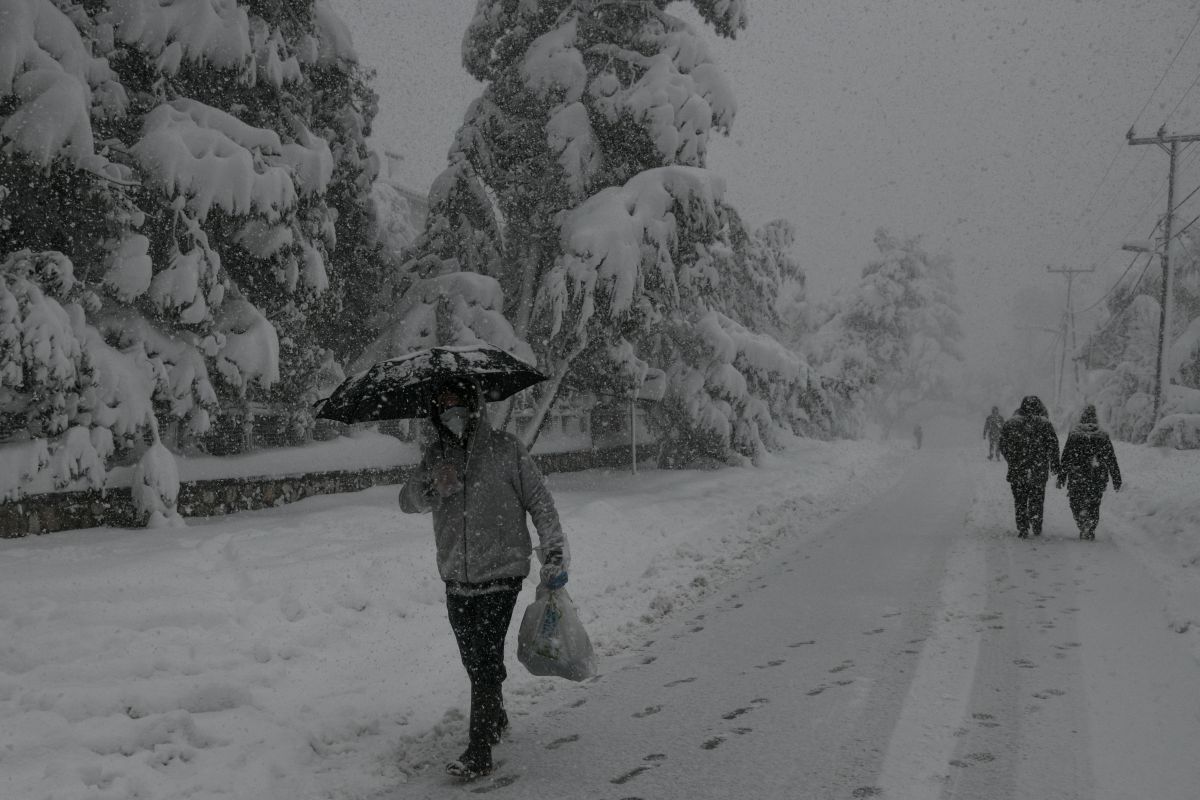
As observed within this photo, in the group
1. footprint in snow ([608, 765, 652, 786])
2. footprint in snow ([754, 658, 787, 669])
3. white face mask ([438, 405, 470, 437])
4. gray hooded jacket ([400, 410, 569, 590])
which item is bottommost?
footprint in snow ([608, 765, 652, 786])

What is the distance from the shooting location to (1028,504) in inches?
449

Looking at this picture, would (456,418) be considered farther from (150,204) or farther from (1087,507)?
(1087,507)

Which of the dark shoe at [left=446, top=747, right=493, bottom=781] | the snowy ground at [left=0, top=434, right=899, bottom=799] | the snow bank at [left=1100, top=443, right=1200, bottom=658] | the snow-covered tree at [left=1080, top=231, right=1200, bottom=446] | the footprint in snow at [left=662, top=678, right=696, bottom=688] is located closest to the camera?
the dark shoe at [left=446, top=747, right=493, bottom=781]

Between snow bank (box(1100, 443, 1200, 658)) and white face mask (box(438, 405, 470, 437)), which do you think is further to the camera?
snow bank (box(1100, 443, 1200, 658))

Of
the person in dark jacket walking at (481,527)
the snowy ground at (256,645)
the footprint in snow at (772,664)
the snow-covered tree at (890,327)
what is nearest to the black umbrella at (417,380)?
the person in dark jacket walking at (481,527)

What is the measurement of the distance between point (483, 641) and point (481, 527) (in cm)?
53

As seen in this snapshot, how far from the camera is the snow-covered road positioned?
394 cm

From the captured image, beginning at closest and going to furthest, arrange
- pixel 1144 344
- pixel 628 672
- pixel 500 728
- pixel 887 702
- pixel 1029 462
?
pixel 500 728, pixel 887 702, pixel 628 672, pixel 1029 462, pixel 1144 344

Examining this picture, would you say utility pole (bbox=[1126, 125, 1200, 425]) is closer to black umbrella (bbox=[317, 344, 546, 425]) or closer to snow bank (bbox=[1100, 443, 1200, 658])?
snow bank (bbox=[1100, 443, 1200, 658])

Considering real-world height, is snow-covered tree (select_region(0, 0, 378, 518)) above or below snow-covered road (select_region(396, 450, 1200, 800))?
above

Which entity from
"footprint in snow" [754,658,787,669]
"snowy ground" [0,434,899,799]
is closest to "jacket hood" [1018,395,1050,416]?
"snowy ground" [0,434,899,799]

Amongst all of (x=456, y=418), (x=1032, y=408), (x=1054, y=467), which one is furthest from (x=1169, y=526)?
(x=456, y=418)

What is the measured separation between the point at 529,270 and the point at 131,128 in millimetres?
5843

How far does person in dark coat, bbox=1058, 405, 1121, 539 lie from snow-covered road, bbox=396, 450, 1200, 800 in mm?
2608
